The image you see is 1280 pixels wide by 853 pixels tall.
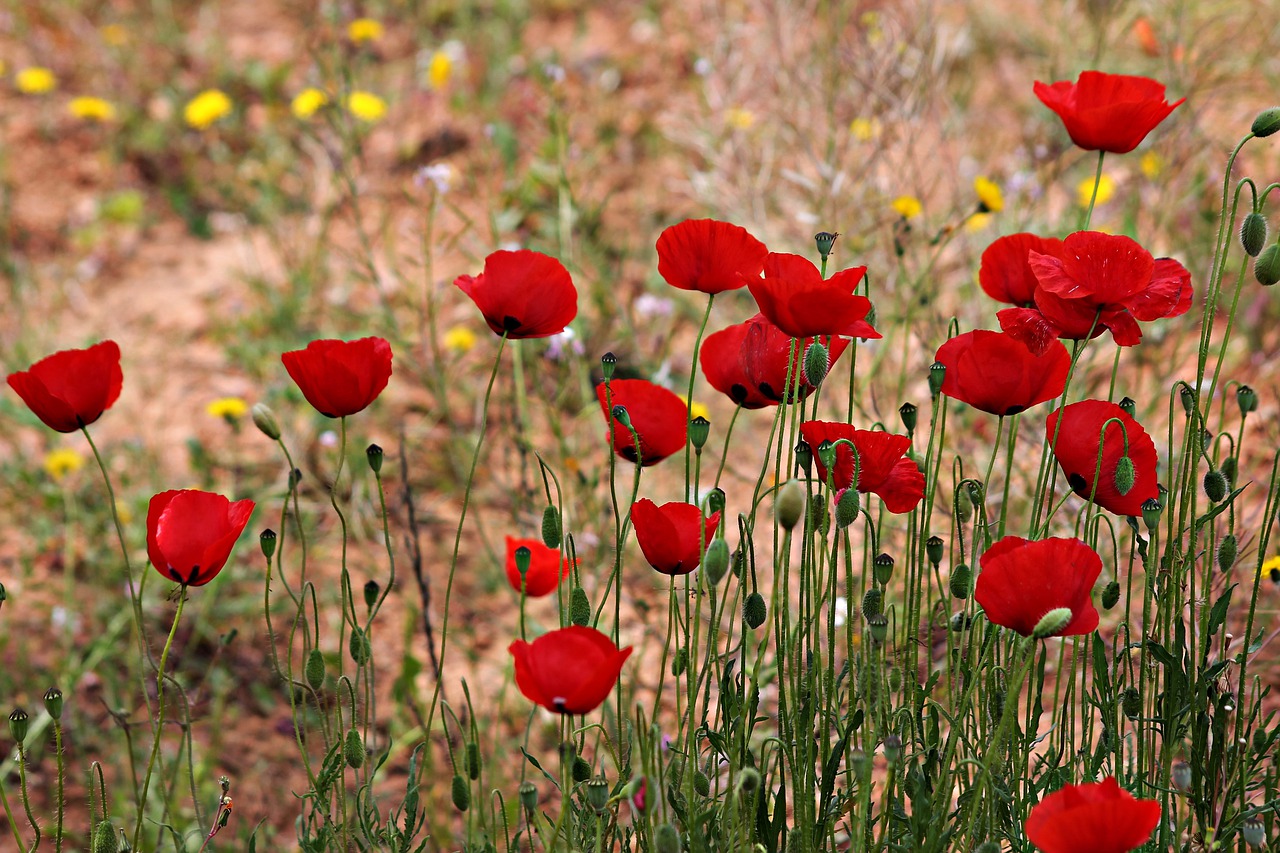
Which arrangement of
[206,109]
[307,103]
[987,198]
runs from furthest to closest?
1. [206,109]
2. [307,103]
3. [987,198]

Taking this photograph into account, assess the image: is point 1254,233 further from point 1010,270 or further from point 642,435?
point 642,435

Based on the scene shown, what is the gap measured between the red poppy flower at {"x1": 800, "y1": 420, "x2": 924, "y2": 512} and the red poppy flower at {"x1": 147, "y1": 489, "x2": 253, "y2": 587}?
56cm

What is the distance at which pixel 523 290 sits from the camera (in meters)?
1.29

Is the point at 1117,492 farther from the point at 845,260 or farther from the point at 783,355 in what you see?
the point at 845,260

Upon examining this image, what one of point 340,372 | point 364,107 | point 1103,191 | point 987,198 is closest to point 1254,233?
point 340,372

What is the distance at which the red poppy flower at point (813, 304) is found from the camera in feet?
3.62

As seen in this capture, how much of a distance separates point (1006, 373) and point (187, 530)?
820 millimetres

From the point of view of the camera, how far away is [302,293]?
3320 mm

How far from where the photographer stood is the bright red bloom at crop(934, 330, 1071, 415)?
47.8 inches

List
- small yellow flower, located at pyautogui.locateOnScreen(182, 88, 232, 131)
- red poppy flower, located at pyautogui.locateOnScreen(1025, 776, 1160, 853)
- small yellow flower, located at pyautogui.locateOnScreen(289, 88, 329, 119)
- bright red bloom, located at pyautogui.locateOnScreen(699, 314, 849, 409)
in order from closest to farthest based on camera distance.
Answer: red poppy flower, located at pyautogui.locateOnScreen(1025, 776, 1160, 853), bright red bloom, located at pyautogui.locateOnScreen(699, 314, 849, 409), small yellow flower, located at pyautogui.locateOnScreen(289, 88, 329, 119), small yellow flower, located at pyautogui.locateOnScreen(182, 88, 232, 131)

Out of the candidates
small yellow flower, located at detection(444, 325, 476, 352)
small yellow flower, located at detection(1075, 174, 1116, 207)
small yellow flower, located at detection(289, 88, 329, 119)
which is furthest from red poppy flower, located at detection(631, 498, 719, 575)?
small yellow flower, located at detection(289, 88, 329, 119)

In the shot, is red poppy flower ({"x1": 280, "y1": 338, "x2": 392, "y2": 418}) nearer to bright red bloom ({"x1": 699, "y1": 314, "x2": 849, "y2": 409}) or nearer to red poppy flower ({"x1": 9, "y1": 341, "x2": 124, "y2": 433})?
red poppy flower ({"x1": 9, "y1": 341, "x2": 124, "y2": 433})

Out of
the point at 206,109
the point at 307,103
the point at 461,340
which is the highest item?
the point at 206,109

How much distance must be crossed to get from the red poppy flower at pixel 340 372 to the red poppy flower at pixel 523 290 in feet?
0.37
